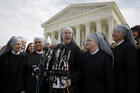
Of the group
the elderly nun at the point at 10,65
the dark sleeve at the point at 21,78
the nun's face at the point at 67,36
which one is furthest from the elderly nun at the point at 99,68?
the elderly nun at the point at 10,65

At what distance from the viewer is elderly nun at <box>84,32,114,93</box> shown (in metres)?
2.98

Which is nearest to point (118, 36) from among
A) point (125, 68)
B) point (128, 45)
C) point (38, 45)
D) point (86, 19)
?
point (128, 45)

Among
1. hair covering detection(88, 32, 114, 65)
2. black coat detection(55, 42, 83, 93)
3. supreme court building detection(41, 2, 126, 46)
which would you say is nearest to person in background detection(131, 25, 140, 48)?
hair covering detection(88, 32, 114, 65)

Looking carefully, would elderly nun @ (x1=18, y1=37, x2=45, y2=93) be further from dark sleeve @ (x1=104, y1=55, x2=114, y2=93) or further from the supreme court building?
the supreme court building

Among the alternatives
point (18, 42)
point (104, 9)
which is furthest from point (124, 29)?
point (104, 9)

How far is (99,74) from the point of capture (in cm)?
310

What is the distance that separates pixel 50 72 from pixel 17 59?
1774 mm

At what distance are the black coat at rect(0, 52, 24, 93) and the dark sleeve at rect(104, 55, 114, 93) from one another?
265 cm

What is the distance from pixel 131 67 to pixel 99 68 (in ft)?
2.25

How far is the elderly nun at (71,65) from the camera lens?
122 inches

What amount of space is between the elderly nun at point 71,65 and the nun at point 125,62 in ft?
3.05

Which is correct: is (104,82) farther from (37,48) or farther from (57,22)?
(57,22)

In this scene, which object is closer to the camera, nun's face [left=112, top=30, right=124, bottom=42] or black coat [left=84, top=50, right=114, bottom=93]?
black coat [left=84, top=50, right=114, bottom=93]

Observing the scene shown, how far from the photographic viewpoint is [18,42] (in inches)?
173
